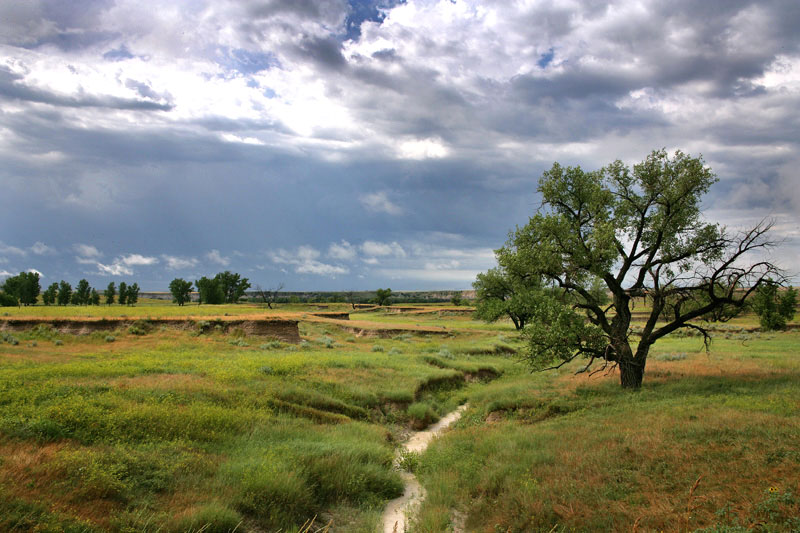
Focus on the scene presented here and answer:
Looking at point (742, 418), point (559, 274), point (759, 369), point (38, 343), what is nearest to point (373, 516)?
point (742, 418)

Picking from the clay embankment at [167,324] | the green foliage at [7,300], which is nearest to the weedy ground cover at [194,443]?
the clay embankment at [167,324]

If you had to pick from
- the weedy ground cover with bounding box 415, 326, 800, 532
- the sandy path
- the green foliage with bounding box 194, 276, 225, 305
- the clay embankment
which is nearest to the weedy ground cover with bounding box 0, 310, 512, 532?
the sandy path

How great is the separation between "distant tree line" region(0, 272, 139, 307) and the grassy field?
124 m

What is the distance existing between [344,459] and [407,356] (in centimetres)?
2060

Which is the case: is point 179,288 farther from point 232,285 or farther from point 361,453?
point 361,453

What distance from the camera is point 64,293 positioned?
12938cm

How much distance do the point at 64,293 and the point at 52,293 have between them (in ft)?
9.69

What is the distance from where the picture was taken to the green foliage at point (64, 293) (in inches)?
5064

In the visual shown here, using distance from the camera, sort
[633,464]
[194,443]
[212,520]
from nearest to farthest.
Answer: [212,520] → [633,464] → [194,443]

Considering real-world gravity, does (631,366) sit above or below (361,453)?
above

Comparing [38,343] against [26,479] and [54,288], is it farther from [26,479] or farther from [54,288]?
[54,288]

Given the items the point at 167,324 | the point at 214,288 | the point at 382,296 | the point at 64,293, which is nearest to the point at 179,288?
the point at 214,288

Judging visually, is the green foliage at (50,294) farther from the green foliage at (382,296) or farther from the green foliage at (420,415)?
the green foliage at (420,415)

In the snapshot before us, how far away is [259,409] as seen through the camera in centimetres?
1527
